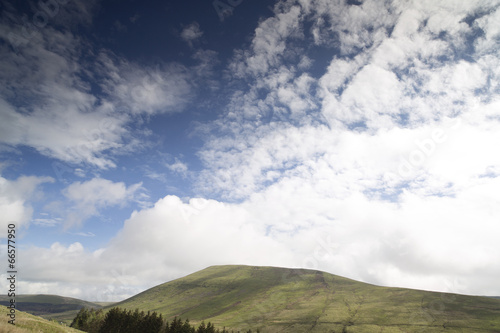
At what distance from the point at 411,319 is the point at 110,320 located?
204372 mm

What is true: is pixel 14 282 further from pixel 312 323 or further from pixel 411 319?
pixel 411 319

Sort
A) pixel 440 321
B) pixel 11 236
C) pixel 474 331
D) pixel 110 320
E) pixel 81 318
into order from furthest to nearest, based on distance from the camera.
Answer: pixel 440 321 → pixel 474 331 → pixel 81 318 → pixel 110 320 → pixel 11 236

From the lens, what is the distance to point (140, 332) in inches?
3516

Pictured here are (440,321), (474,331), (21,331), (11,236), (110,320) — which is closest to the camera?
(21,331)

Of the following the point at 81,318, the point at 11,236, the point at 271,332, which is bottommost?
the point at 271,332

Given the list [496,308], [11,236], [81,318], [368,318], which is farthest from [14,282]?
[496,308]

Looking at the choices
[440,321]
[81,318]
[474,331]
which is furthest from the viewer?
[440,321]

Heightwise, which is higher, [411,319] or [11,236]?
[11,236]

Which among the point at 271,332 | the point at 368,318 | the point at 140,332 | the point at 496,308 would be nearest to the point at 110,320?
the point at 140,332

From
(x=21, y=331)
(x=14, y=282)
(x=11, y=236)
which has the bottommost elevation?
(x=21, y=331)

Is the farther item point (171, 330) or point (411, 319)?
point (411, 319)

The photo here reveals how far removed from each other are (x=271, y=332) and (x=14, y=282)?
670 feet

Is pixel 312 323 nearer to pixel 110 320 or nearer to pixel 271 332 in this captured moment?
pixel 271 332

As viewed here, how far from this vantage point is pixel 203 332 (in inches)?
3396
